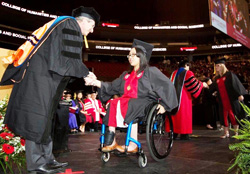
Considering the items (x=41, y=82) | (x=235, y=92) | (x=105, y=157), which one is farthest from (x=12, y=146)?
(x=235, y=92)

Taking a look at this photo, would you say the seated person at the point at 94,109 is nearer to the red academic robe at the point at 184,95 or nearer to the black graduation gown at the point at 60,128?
the red academic robe at the point at 184,95

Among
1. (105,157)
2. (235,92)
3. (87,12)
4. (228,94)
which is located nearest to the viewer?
(87,12)

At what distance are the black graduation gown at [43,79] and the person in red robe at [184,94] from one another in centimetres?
287

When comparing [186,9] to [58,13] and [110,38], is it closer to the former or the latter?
[110,38]

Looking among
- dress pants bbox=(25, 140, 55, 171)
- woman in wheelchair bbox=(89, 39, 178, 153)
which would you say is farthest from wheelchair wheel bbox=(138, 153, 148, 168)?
dress pants bbox=(25, 140, 55, 171)

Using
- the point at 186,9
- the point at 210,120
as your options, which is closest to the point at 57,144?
the point at 210,120

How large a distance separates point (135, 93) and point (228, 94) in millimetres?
2976

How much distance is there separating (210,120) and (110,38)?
1850 centimetres

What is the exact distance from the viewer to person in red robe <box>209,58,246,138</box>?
15.5 feet

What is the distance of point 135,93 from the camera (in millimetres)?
2615

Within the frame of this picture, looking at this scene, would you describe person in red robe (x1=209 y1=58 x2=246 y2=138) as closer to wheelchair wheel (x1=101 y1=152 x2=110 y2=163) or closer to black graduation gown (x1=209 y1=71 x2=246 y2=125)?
black graduation gown (x1=209 y1=71 x2=246 y2=125)

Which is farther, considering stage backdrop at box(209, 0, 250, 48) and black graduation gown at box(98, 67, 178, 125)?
stage backdrop at box(209, 0, 250, 48)

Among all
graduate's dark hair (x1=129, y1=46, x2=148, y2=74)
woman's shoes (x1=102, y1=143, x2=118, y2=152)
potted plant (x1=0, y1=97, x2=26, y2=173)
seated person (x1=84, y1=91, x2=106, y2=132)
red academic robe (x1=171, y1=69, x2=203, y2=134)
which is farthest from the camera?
seated person (x1=84, y1=91, x2=106, y2=132)

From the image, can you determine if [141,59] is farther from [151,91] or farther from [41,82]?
[41,82]
